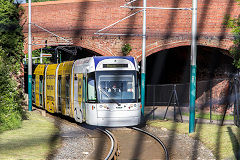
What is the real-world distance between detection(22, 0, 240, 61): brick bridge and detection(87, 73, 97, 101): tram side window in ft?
43.6

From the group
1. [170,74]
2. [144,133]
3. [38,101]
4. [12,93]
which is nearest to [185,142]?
[144,133]

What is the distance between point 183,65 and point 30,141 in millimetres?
26344

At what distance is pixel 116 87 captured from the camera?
52.7 ft

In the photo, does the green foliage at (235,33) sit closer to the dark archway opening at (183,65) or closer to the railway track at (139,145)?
the dark archway opening at (183,65)

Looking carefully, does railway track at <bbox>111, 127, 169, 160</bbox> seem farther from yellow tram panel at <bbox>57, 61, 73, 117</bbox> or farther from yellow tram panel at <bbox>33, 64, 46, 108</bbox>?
yellow tram panel at <bbox>33, 64, 46, 108</bbox>

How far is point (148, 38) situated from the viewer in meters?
29.4

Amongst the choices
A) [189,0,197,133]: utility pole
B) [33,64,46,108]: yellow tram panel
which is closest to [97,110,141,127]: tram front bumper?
[189,0,197,133]: utility pole

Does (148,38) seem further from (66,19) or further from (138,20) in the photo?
Answer: (66,19)

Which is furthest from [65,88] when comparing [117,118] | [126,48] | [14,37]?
[14,37]

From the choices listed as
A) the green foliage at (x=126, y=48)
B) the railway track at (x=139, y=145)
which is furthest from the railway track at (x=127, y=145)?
the green foliage at (x=126, y=48)

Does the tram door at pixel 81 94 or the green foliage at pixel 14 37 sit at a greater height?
the green foliage at pixel 14 37

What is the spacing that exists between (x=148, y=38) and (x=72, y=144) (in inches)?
656

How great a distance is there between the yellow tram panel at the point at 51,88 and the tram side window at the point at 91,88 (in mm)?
6383

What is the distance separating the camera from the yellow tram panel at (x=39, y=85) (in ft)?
85.0
